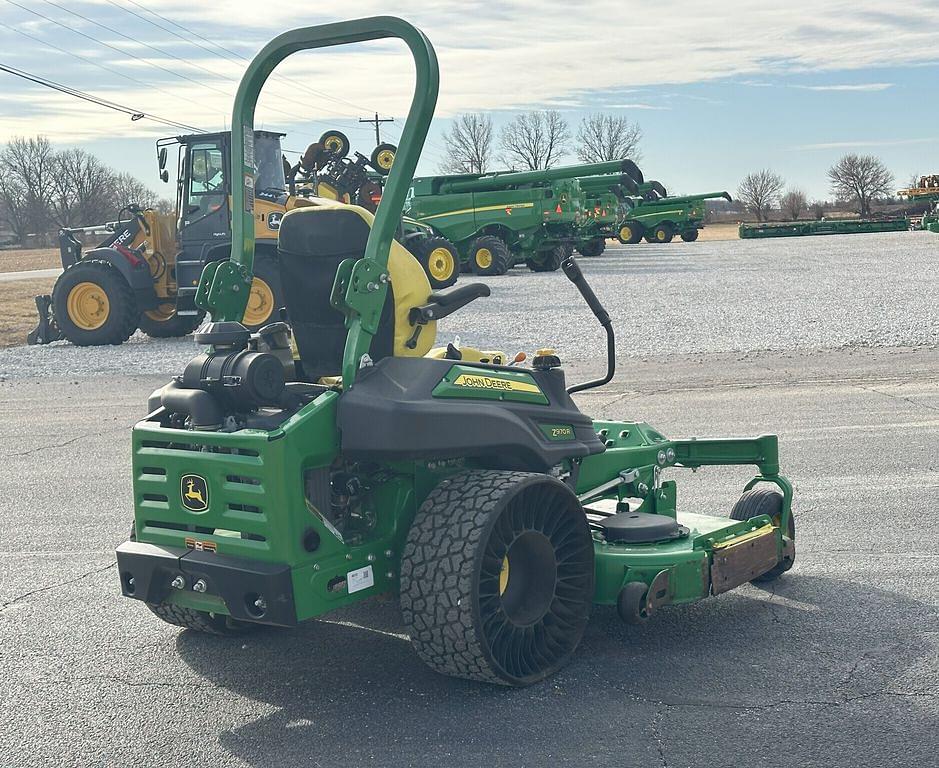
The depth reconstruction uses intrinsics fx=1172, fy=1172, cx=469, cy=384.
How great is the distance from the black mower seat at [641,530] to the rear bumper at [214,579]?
5.18 ft

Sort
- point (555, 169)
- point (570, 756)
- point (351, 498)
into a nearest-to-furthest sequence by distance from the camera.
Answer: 1. point (570, 756)
2. point (351, 498)
3. point (555, 169)

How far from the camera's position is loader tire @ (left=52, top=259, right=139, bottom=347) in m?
17.5

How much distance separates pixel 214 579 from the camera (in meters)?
4.27

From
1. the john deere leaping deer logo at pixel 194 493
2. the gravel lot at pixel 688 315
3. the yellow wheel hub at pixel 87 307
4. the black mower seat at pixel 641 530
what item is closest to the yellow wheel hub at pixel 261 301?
the gravel lot at pixel 688 315

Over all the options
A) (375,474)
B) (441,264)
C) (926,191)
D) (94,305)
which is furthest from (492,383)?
(926,191)

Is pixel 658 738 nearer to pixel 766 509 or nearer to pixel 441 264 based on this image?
pixel 766 509

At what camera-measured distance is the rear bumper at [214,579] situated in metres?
4.15

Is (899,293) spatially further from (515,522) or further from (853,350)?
(515,522)

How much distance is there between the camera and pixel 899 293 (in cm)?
2144

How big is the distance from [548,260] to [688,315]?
12.9 metres

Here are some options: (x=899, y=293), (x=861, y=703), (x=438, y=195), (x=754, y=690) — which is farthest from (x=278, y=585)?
(x=438, y=195)

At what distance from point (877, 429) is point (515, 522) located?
5.86 meters

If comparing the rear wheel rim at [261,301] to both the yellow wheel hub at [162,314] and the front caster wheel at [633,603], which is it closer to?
the yellow wheel hub at [162,314]

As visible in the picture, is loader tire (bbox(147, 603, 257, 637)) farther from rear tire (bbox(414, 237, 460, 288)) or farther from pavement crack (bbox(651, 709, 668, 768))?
rear tire (bbox(414, 237, 460, 288))
